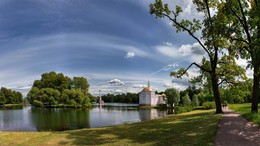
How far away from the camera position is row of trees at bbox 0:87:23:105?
11512 centimetres

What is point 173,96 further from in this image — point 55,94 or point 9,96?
point 9,96

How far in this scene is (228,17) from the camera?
72.1 feet

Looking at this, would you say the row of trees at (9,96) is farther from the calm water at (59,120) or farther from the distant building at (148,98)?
the calm water at (59,120)

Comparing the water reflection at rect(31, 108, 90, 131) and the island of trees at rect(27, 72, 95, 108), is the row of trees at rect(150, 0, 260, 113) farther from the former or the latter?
the island of trees at rect(27, 72, 95, 108)

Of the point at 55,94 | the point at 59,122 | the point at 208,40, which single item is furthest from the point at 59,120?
the point at 55,94

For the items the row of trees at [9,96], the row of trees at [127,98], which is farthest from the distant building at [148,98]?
the row of trees at [9,96]

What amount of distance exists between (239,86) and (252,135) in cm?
1348

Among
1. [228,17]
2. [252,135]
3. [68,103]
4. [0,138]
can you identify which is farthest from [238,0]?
[68,103]

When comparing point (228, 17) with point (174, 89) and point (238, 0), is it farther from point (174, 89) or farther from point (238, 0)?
point (174, 89)

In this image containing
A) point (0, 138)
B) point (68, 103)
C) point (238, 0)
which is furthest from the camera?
point (68, 103)

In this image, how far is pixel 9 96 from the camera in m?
121

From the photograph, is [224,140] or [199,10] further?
[199,10]

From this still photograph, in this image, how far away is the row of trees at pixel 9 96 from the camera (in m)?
115

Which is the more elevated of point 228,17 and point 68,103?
point 228,17
